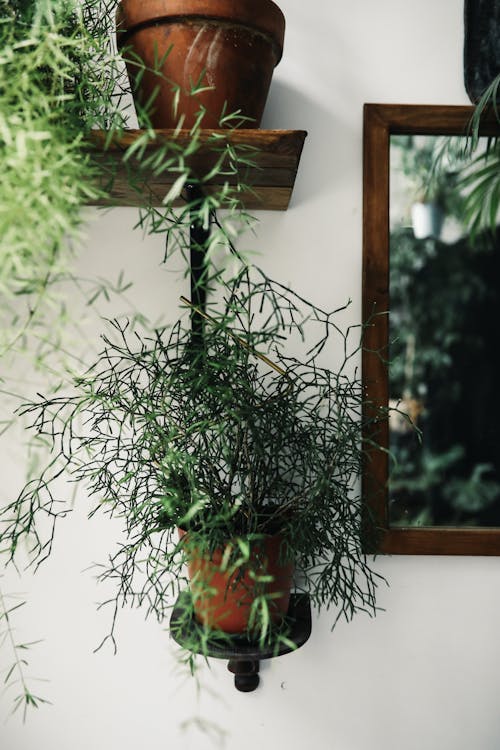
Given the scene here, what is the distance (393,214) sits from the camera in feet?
3.66

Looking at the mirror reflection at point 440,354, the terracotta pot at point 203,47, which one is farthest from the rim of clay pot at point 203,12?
the mirror reflection at point 440,354

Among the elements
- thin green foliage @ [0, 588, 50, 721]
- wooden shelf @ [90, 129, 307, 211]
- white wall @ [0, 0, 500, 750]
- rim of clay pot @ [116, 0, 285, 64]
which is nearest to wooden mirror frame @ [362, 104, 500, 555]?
white wall @ [0, 0, 500, 750]

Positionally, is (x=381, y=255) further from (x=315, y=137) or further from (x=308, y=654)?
(x=308, y=654)

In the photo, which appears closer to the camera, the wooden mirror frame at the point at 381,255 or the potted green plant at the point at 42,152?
the potted green plant at the point at 42,152

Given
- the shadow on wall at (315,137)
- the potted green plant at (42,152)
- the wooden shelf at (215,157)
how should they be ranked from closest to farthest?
1. the potted green plant at (42,152)
2. the wooden shelf at (215,157)
3. the shadow on wall at (315,137)

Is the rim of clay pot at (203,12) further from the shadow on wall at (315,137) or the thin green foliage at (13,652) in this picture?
the thin green foliage at (13,652)

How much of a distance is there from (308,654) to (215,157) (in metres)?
0.91

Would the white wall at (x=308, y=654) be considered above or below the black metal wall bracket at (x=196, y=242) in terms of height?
below

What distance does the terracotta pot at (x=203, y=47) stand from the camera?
80 cm

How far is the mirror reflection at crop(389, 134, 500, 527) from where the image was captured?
1.12 m

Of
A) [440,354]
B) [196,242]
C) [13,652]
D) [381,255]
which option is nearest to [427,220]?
[381,255]

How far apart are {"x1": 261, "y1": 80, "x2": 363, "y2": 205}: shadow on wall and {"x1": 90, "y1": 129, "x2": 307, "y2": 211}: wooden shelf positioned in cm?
11

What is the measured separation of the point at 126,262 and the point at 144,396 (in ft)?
1.08

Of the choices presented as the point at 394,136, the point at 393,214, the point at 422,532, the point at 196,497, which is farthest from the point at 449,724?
the point at 394,136
